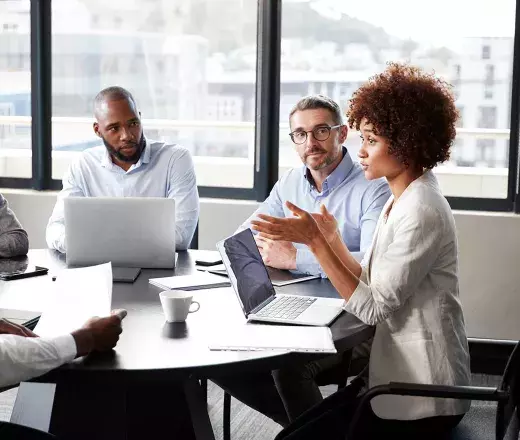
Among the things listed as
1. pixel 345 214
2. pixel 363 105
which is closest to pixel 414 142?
pixel 363 105

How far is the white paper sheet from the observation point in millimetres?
2010

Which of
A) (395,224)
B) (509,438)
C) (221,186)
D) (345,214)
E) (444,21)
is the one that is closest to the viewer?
(509,438)

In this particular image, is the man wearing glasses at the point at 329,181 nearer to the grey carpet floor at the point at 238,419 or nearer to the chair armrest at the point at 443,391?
the grey carpet floor at the point at 238,419

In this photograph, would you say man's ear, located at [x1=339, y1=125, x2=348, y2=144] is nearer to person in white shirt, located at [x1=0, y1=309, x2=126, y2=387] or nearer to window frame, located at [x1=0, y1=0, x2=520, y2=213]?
window frame, located at [x1=0, y1=0, x2=520, y2=213]

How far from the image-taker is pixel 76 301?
219 cm

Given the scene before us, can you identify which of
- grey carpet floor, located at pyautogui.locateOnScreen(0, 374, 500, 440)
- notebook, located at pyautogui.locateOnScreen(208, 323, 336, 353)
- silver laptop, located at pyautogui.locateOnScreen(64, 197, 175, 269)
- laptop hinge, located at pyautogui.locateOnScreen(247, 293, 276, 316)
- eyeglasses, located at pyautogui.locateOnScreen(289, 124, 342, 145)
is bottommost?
grey carpet floor, located at pyautogui.locateOnScreen(0, 374, 500, 440)

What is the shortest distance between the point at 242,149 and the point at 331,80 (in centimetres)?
63

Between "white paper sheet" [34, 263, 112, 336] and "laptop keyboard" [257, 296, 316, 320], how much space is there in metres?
0.41

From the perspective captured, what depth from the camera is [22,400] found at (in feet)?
8.30

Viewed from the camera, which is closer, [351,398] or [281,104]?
[351,398]

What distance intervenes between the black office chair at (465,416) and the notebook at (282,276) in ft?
1.66

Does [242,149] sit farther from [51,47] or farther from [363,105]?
[363,105]

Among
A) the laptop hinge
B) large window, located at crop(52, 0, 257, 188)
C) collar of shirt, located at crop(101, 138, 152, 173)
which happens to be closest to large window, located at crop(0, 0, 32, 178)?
large window, located at crop(52, 0, 257, 188)

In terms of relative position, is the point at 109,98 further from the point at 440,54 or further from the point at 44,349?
the point at 44,349
